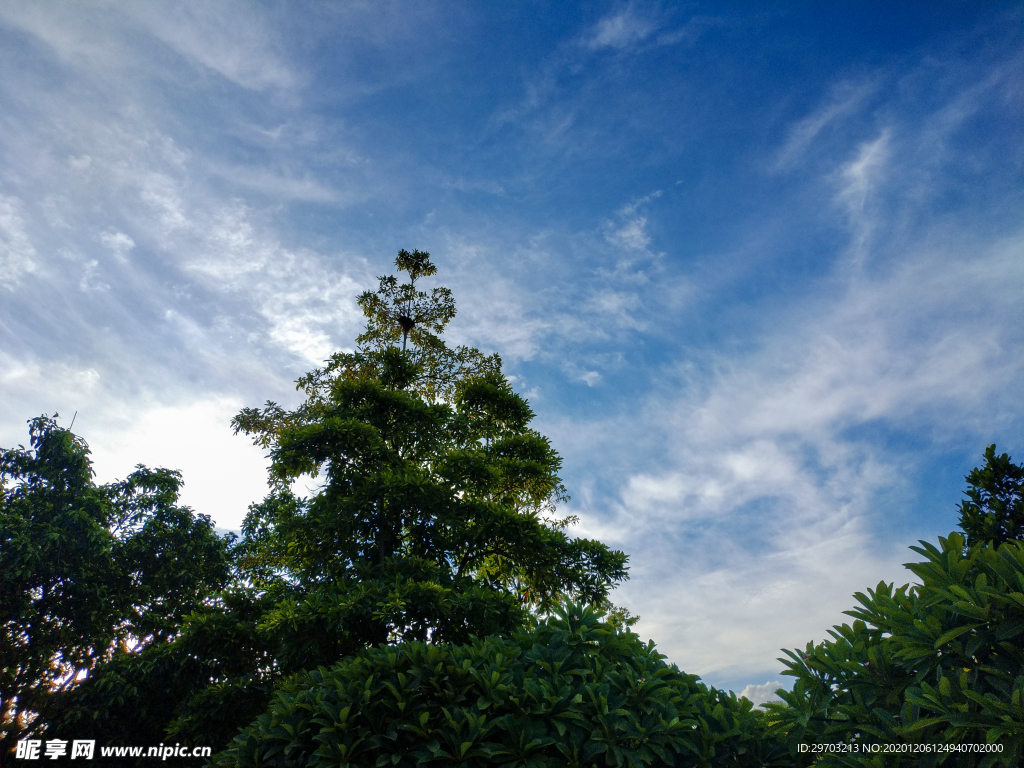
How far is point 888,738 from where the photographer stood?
457 cm

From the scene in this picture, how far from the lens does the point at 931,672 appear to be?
4699 millimetres

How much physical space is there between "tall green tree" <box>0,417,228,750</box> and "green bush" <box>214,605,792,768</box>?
1594 centimetres

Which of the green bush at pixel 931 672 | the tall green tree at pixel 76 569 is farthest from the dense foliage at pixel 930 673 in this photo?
the tall green tree at pixel 76 569

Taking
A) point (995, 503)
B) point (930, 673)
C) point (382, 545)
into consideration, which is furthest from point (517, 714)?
point (995, 503)

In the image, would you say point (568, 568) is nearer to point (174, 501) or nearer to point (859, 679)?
point (859, 679)

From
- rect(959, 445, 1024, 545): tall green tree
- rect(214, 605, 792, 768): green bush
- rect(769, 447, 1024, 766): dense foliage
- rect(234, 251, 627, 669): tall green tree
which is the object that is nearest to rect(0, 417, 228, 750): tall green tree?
rect(234, 251, 627, 669): tall green tree

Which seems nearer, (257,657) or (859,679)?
(859,679)

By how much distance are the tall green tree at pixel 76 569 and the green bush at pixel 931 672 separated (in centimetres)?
2055

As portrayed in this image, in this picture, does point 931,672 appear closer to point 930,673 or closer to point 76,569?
point 930,673

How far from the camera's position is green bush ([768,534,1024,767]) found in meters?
4.16

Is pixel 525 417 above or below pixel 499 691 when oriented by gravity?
above

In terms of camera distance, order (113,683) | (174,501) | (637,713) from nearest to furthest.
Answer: (637,713)
(113,683)
(174,501)

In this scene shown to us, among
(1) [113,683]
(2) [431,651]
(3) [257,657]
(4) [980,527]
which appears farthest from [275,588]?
(4) [980,527]

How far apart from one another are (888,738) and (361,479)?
29.6 feet
